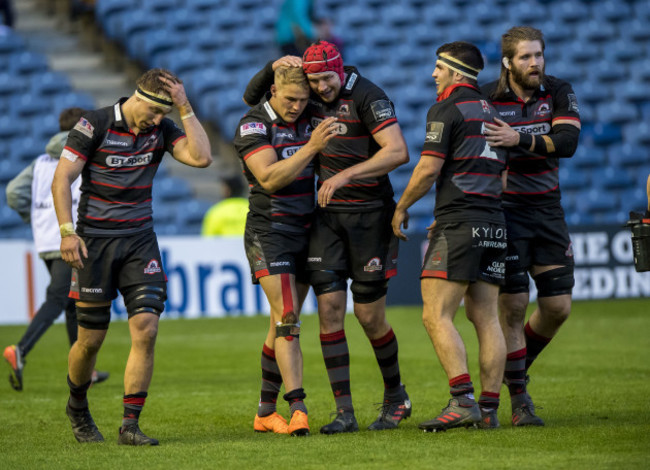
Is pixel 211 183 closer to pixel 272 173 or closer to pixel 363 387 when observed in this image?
pixel 363 387

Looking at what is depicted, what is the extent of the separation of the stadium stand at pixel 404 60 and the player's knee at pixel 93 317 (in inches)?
391

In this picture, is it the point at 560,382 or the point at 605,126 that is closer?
the point at 560,382

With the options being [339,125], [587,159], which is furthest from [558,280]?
[587,159]

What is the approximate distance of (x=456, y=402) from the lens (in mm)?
6316

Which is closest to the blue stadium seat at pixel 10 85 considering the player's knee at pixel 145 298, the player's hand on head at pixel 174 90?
the player's hand on head at pixel 174 90

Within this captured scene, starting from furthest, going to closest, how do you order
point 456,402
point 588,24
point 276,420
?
point 588,24
point 276,420
point 456,402

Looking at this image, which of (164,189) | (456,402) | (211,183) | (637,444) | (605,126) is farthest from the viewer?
(605,126)

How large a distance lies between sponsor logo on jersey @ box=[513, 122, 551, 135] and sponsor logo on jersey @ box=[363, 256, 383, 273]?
47.4 inches

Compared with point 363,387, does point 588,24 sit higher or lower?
higher

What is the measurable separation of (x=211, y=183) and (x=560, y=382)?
10932mm

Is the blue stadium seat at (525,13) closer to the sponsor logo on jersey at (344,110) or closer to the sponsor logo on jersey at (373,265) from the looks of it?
the sponsor logo on jersey at (344,110)

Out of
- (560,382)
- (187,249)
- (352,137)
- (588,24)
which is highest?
(588,24)

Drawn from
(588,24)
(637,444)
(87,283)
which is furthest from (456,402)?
(588,24)

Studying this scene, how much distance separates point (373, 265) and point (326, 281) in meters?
0.31
